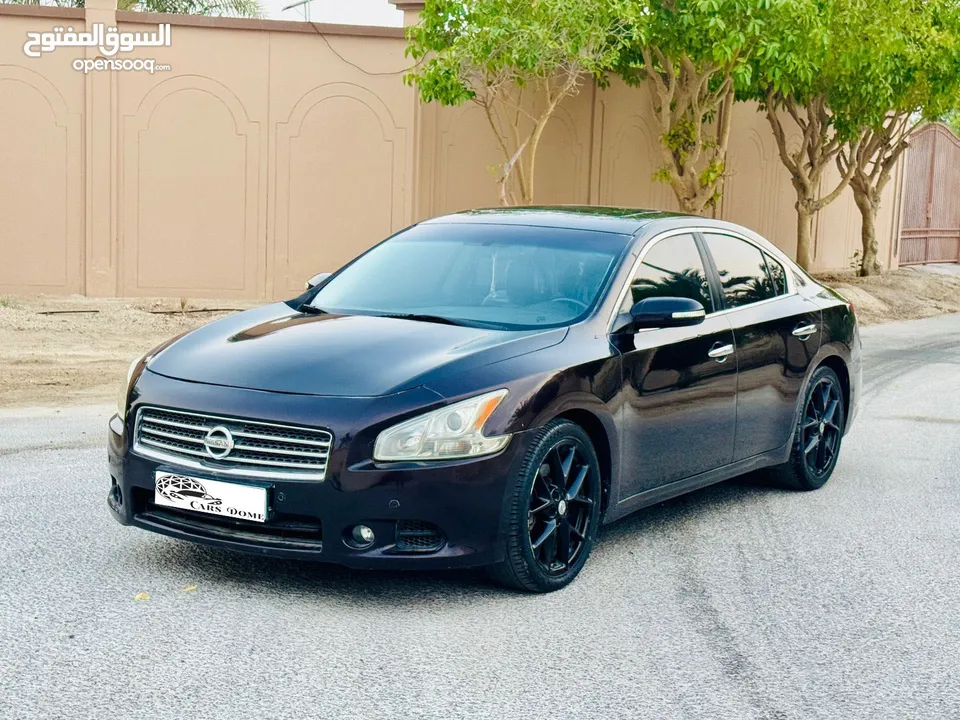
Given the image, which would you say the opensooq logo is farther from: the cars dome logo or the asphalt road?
the cars dome logo

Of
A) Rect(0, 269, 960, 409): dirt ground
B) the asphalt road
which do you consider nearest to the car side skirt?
the asphalt road

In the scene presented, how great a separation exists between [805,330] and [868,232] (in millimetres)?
17606

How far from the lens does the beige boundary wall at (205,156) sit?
58.0ft

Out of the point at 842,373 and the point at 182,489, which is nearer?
the point at 182,489

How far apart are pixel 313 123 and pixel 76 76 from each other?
312cm

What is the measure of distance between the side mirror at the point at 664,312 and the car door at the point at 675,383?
0.08m

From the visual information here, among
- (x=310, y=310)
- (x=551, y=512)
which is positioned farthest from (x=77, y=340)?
(x=551, y=512)

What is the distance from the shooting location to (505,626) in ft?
16.6

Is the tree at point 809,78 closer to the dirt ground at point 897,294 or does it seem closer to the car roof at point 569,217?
the dirt ground at point 897,294

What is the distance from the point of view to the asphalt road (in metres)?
4.32

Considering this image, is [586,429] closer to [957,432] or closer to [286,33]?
[957,432]

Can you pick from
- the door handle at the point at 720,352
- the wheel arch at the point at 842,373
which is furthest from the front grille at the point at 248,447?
the wheel arch at the point at 842,373

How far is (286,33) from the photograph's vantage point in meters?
18.3

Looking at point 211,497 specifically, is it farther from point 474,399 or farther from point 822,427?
point 822,427
